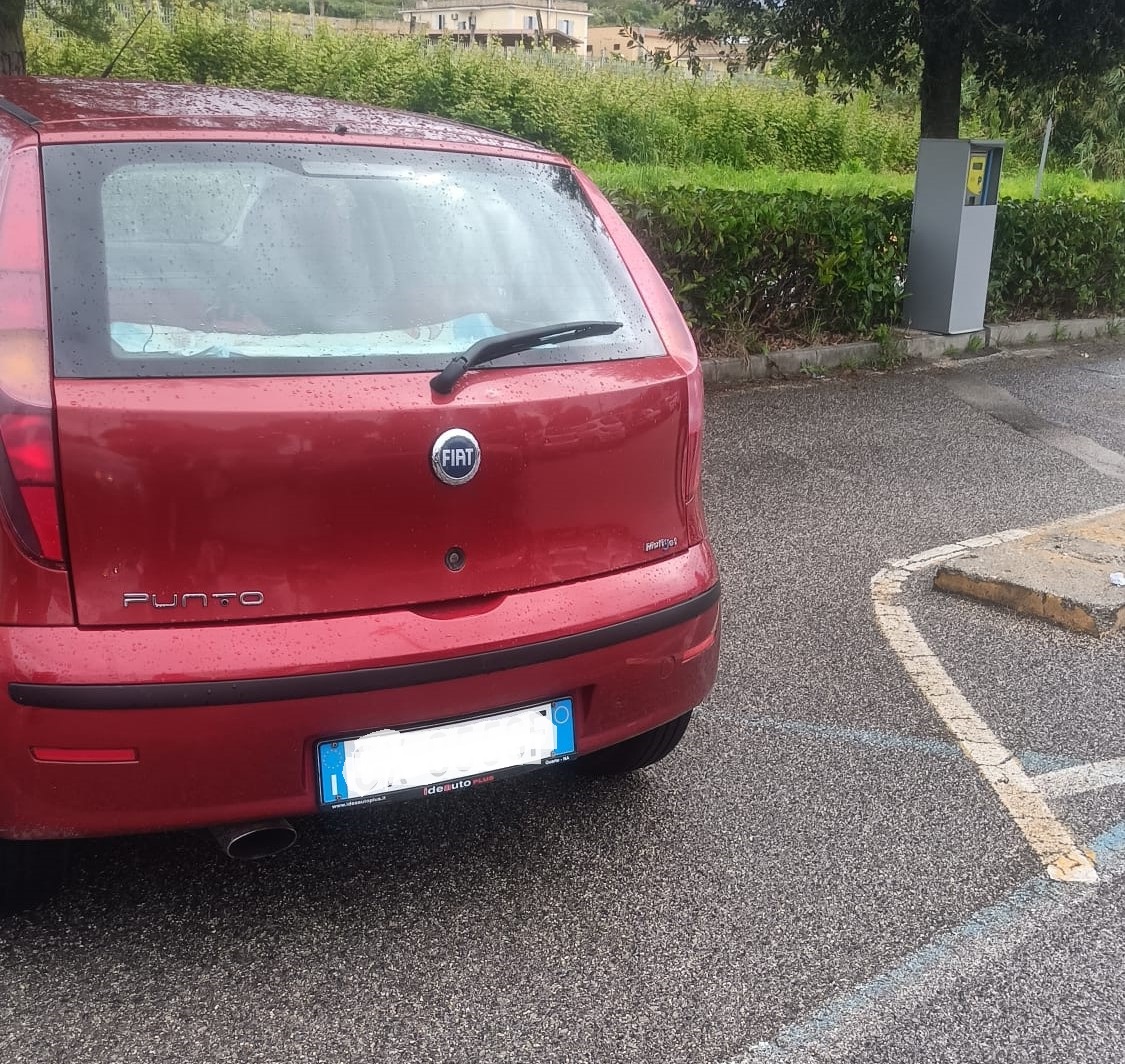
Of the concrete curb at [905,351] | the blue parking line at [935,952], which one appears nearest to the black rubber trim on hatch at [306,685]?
the blue parking line at [935,952]

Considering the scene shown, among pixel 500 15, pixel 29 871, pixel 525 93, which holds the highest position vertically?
pixel 500 15

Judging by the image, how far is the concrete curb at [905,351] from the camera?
817 cm

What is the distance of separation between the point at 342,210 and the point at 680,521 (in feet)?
3.32

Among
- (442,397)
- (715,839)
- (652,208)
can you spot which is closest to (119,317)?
(442,397)

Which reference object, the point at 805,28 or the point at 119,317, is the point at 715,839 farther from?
the point at 805,28

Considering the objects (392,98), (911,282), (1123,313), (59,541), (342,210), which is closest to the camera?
(59,541)

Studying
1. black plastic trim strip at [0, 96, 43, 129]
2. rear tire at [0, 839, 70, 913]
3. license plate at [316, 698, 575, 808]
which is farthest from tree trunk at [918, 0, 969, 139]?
rear tire at [0, 839, 70, 913]

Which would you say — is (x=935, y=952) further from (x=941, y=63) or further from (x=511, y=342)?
(x=941, y=63)

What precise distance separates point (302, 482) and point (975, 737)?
7.57 ft

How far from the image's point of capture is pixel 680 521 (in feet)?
8.71

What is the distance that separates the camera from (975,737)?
349 centimetres

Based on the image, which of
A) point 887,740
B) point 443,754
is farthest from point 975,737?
point 443,754

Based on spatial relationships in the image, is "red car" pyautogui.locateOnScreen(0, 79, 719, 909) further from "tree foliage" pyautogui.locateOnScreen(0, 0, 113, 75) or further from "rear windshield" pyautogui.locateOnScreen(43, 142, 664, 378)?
"tree foliage" pyautogui.locateOnScreen(0, 0, 113, 75)

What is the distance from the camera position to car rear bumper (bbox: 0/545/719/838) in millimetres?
2059
